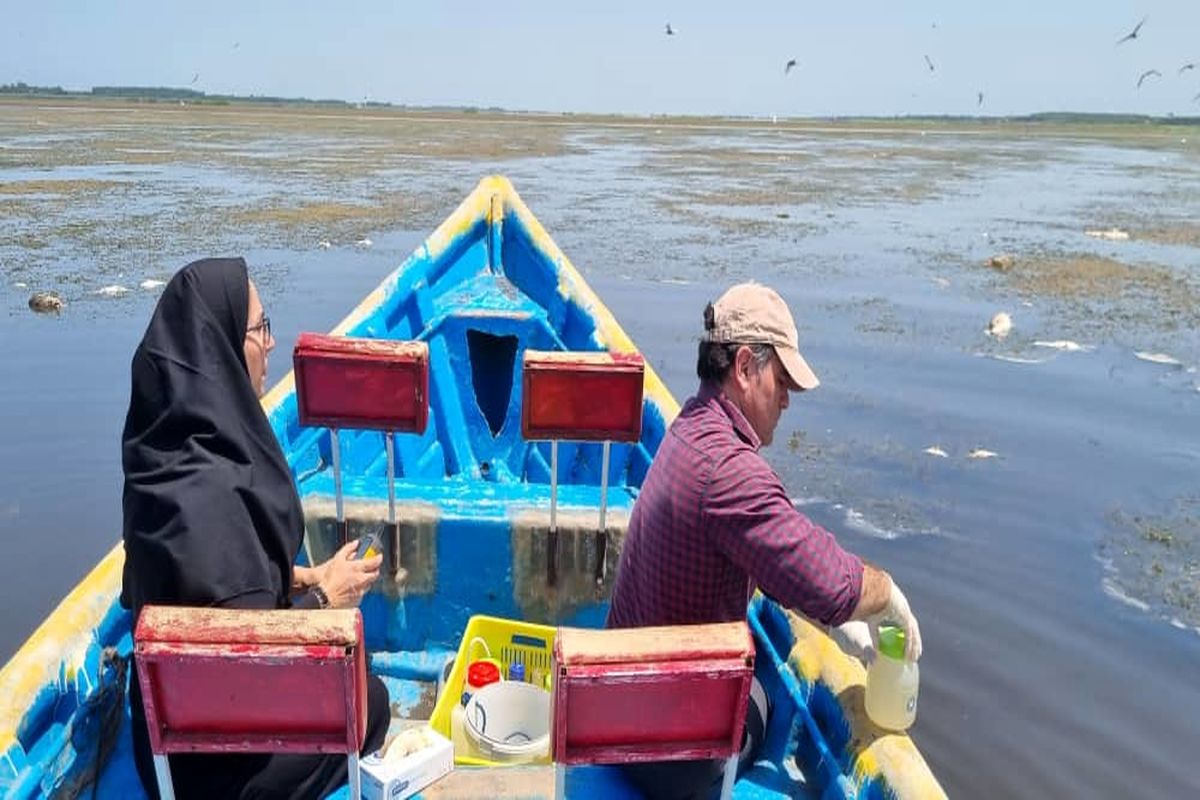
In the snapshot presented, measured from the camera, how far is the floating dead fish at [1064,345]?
10617mm

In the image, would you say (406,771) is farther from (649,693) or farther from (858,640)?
(858,640)

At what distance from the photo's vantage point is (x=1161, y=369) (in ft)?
32.9

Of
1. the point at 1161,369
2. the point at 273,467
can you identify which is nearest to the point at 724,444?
the point at 273,467

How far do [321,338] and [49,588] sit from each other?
3.41 m

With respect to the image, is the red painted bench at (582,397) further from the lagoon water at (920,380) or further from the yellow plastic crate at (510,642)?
the lagoon water at (920,380)

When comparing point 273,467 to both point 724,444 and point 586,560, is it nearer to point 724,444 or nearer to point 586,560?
point 724,444

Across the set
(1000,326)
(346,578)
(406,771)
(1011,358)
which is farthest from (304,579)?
(1000,326)

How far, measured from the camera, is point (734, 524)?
2.18 meters

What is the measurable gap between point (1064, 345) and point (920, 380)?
8.28 ft

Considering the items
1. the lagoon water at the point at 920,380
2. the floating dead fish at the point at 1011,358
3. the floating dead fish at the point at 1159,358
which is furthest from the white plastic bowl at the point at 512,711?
the floating dead fish at the point at 1159,358

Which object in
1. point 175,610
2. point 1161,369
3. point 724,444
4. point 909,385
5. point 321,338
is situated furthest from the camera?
point 1161,369

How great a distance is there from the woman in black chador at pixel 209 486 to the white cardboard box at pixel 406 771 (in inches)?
5.7

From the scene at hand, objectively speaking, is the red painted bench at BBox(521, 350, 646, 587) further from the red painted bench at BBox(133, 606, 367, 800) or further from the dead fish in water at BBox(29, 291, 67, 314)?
the dead fish in water at BBox(29, 291, 67, 314)

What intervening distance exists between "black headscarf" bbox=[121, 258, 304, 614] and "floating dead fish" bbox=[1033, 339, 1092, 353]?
10311 mm
